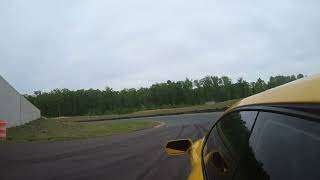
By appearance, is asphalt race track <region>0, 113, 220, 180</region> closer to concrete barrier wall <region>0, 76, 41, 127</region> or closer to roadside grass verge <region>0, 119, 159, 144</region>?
roadside grass verge <region>0, 119, 159, 144</region>

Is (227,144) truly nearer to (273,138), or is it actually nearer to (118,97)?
(273,138)

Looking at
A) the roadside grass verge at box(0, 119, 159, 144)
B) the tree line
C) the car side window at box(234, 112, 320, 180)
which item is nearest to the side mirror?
the car side window at box(234, 112, 320, 180)

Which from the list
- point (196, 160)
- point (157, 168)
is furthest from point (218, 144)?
point (157, 168)

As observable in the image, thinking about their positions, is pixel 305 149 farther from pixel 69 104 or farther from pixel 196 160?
pixel 69 104

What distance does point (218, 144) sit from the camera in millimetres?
3615

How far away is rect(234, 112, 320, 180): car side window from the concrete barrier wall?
27833 millimetres

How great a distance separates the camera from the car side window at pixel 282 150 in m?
1.71

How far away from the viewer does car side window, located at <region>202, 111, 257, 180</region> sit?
280cm

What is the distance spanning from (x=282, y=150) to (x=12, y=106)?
2995 cm

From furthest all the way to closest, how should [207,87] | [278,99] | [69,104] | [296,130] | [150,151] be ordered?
[69,104] → [207,87] → [150,151] → [278,99] → [296,130]

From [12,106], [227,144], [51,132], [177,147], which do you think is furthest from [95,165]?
[12,106]

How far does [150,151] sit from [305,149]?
1328 cm

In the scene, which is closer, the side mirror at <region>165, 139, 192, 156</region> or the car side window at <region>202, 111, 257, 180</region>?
the car side window at <region>202, 111, 257, 180</region>

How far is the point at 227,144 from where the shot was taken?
3264 millimetres
